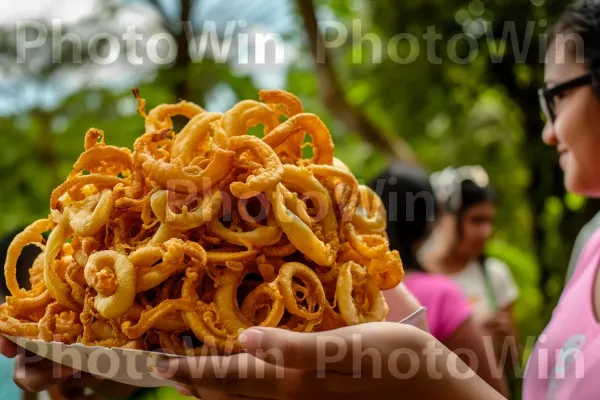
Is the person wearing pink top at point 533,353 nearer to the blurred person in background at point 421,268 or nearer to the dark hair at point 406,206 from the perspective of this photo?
the blurred person in background at point 421,268

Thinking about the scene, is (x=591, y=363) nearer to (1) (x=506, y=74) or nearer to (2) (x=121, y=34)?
(1) (x=506, y=74)

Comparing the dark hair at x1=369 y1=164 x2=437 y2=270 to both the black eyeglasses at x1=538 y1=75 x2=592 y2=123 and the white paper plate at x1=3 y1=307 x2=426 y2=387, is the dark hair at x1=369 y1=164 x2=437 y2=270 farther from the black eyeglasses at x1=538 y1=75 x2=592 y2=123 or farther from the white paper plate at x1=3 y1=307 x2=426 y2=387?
the white paper plate at x1=3 y1=307 x2=426 y2=387

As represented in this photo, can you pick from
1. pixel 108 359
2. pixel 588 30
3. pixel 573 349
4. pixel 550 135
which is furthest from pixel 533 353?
pixel 108 359

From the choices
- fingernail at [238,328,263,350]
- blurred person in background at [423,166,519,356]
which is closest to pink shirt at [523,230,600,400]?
fingernail at [238,328,263,350]

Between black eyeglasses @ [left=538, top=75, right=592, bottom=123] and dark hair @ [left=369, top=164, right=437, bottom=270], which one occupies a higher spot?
black eyeglasses @ [left=538, top=75, right=592, bottom=123]

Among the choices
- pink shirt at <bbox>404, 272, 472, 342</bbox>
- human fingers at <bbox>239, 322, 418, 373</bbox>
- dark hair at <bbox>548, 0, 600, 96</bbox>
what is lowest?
pink shirt at <bbox>404, 272, 472, 342</bbox>

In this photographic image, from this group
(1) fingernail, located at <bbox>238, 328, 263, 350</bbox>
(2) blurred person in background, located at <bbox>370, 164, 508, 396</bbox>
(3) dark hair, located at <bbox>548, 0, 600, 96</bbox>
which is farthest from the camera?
(2) blurred person in background, located at <bbox>370, 164, 508, 396</bbox>

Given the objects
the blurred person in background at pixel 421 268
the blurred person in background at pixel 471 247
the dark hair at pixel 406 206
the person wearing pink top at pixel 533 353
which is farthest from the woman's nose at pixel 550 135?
the blurred person in background at pixel 471 247

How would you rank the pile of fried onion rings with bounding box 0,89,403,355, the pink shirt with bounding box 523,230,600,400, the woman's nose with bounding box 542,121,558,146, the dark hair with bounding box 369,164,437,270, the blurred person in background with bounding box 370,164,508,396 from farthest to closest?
1. the dark hair with bounding box 369,164,437,270
2. the blurred person in background with bounding box 370,164,508,396
3. the woman's nose with bounding box 542,121,558,146
4. the pink shirt with bounding box 523,230,600,400
5. the pile of fried onion rings with bounding box 0,89,403,355
